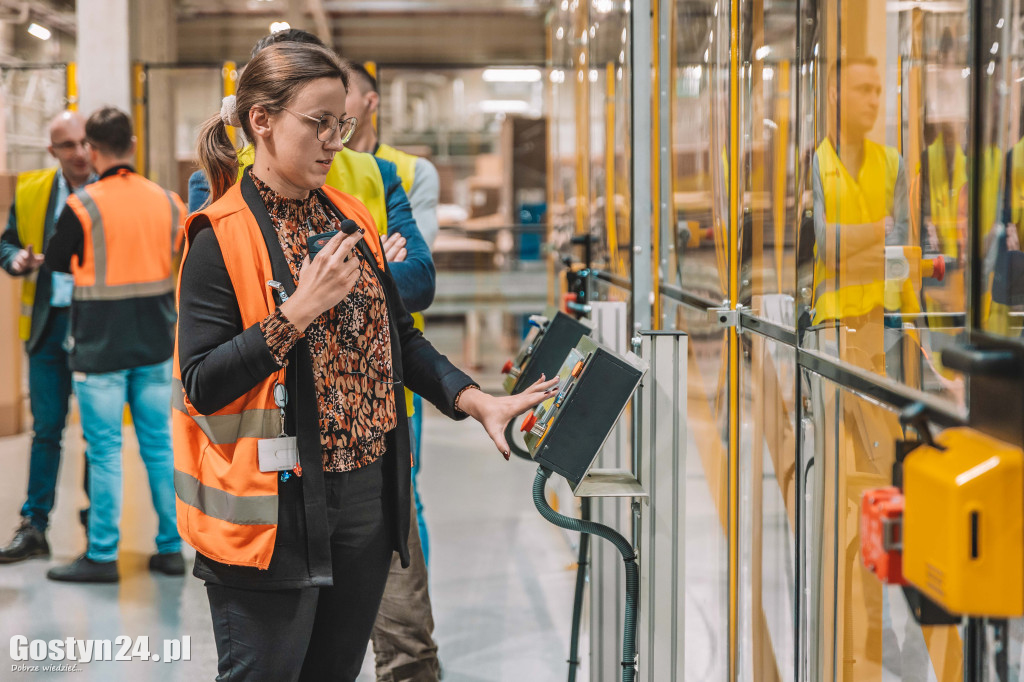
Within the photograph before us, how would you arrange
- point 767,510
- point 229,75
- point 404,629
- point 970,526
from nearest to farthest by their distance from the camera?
point 970,526 < point 767,510 < point 404,629 < point 229,75

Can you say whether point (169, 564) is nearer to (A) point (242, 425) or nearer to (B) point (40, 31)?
(A) point (242, 425)

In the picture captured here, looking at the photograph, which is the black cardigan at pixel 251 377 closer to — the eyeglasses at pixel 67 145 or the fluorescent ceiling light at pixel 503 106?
the eyeglasses at pixel 67 145

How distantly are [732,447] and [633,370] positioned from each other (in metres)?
0.61

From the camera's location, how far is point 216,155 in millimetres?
1554

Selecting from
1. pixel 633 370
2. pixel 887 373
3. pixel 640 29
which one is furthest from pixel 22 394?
pixel 887 373

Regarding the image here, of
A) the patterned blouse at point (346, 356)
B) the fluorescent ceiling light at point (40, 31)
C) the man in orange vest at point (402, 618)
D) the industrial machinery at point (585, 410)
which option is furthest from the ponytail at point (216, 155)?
the fluorescent ceiling light at point (40, 31)

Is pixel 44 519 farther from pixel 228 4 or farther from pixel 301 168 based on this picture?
pixel 228 4

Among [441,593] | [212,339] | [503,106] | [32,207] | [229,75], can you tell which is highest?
[503,106]

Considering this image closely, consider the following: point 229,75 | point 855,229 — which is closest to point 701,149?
point 855,229

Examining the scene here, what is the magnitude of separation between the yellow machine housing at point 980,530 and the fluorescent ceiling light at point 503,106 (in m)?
10.4

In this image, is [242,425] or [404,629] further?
[404,629]

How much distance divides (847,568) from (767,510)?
0.43m

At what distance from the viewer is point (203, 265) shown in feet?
4.49

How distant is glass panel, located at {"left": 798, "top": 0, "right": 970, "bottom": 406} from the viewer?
125 cm
